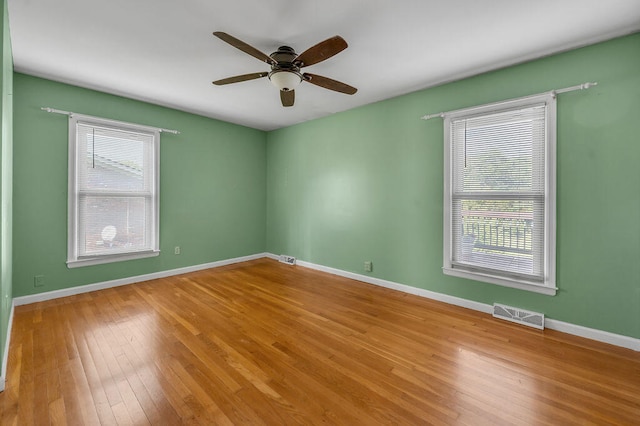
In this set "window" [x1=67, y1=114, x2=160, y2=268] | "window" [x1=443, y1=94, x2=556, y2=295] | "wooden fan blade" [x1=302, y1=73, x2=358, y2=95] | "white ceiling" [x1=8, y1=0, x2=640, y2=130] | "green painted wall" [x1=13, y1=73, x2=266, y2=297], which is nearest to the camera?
"white ceiling" [x1=8, y1=0, x2=640, y2=130]

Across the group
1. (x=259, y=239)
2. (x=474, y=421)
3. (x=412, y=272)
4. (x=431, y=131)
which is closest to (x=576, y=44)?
(x=431, y=131)

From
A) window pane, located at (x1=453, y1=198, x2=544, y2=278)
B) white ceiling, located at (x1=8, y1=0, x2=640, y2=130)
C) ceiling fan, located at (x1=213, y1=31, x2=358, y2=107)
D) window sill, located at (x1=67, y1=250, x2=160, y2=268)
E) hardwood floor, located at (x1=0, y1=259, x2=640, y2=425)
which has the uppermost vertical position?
white ceiling, located at (x1=8, y1=0, x2=640, y2=130)

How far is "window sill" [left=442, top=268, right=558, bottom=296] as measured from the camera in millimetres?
2660

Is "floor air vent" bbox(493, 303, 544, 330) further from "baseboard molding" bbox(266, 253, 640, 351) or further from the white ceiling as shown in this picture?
the white ceiling

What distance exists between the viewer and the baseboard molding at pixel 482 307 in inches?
91.7

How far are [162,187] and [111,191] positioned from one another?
66cm

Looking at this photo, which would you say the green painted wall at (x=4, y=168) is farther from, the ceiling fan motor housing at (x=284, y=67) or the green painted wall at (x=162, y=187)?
the ceiling fan motor housing at (x=284, y=67)

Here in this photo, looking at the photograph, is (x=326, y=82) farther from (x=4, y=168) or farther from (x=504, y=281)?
(x=504, y=281)

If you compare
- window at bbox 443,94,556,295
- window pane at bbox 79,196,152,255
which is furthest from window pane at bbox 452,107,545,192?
window pane at bbox 79,196,152,255

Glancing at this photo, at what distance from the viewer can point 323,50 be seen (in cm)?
200

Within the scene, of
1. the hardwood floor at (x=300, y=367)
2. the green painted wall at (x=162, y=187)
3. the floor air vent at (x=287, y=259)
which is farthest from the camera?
the floor air vent at (x=287, y=259)

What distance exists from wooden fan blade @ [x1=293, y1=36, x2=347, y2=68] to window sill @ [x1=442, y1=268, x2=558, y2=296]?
8.68ft

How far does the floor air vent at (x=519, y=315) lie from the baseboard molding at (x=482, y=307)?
3.0 inches

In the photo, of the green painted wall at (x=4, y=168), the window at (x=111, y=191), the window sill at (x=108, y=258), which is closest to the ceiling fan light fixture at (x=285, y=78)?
the green painted wall at (x=4, y=168)
